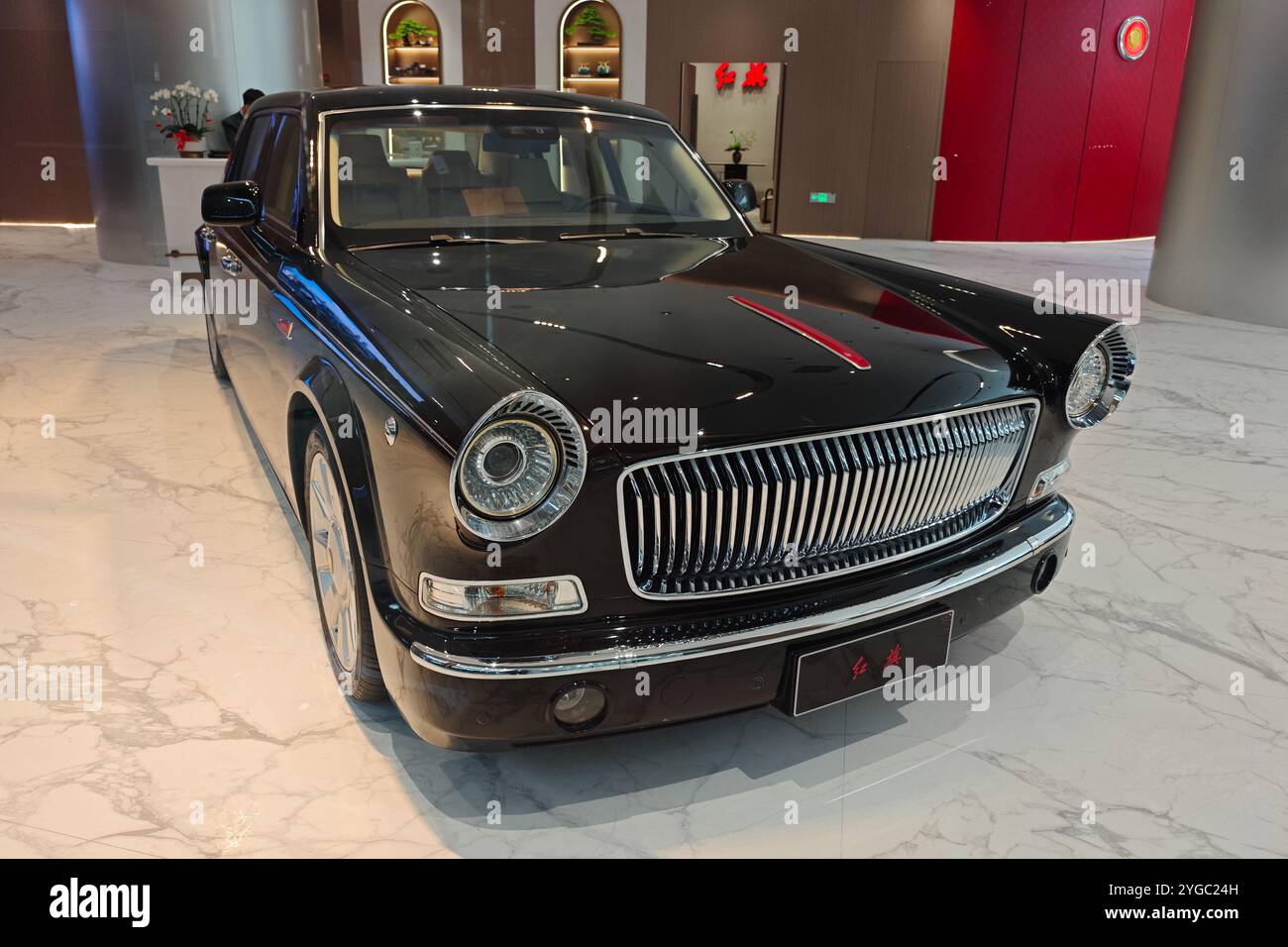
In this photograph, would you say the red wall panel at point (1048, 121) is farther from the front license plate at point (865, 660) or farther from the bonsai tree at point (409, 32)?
the front license plate at point (865, 660)

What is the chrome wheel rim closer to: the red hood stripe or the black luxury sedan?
the black luxury sedan

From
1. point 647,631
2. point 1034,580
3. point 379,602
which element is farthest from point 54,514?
point 1034,580

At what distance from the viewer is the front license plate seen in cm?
176

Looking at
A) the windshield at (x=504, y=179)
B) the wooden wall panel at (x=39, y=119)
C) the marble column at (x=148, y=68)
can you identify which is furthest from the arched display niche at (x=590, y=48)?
the windshield at (x=504, y=179)

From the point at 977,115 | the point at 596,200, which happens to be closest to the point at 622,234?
the point at 596,200

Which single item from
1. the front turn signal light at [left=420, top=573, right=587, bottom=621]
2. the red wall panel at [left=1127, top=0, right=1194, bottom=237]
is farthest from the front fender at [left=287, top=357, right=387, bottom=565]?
the red wall panel at [left=1127, top=0, right=1194, bottom=237]

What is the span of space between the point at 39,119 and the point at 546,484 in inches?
495

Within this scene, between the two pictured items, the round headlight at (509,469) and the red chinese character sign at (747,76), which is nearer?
the round headlight at (509,469)

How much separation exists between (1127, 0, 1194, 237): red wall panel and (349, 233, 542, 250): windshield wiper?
37.5 ft

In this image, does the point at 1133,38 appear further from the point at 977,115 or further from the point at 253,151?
the point at 253,151

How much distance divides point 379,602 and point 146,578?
1391 millimetres

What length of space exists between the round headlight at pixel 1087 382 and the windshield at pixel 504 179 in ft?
3.84

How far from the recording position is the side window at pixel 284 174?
2.68 m

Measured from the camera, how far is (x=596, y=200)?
112 inches
